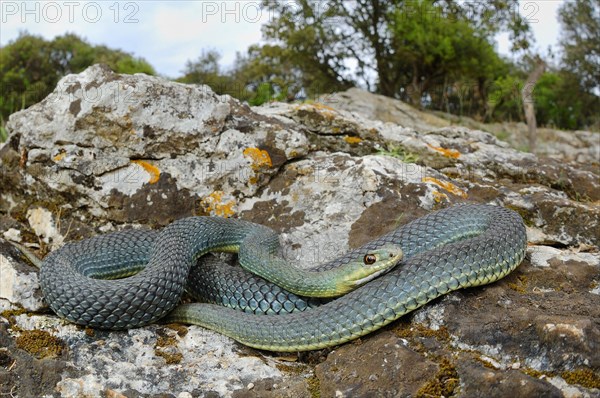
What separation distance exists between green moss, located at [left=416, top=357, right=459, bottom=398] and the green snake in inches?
24.5

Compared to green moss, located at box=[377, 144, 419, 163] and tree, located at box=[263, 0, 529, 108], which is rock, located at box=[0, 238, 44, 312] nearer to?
green moss, located at box=[377, 144, 419, 163]

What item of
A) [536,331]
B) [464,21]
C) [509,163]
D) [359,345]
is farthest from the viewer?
[464,21]

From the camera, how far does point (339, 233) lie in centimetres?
608

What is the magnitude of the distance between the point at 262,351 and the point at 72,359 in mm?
1468

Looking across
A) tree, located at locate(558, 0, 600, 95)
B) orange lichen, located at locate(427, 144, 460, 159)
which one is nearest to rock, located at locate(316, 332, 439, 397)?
orange lichen, located at locate(427, 144, 460, 159)

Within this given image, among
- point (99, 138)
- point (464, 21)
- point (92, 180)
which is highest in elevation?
point (464, 21)

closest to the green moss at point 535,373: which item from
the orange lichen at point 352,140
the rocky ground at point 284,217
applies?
the rocky ground at point 284,217

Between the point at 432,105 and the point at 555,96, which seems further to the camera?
the point at 555,96

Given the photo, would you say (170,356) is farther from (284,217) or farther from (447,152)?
(447,152)

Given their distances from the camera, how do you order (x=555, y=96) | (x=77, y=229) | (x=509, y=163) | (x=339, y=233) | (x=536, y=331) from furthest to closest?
(x=555, y=96), (x=509, y=163), (x=77, y=229), (x=339, y=233), (x=536, y=331)

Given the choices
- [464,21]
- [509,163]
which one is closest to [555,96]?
[464,21]

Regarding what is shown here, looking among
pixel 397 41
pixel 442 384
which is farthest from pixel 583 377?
pixel 397 41

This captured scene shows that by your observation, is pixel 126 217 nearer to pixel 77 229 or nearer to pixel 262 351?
pixel 77 229

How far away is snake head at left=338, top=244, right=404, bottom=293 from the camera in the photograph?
4680 millimetres
